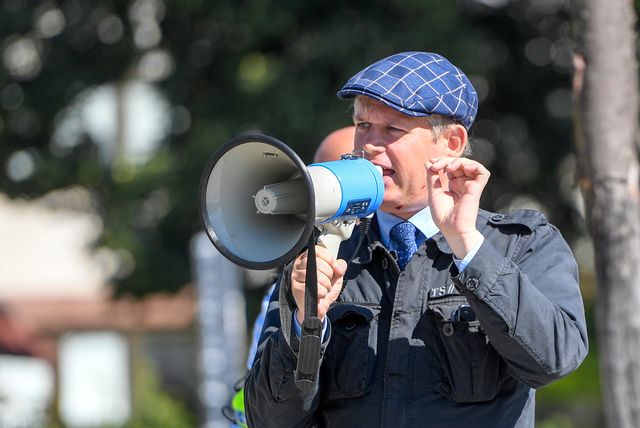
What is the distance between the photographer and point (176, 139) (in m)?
9.82

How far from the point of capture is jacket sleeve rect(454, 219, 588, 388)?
244 cm

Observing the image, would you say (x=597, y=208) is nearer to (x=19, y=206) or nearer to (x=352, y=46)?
(x=352, y=46)

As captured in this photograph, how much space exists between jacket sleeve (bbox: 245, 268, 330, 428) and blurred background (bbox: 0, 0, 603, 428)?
598cm

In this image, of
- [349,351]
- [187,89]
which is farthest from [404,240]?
[187,89]

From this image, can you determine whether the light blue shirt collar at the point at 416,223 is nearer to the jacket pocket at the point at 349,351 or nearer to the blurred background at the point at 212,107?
the jacket pocket at the point at 349,351

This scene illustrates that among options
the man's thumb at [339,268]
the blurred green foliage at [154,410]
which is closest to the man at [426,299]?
the man's thumb at [339,268]

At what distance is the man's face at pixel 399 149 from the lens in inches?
Result: 109

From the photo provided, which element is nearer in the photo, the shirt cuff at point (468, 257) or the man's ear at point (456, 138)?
the shirt cuff at point (468, 257)

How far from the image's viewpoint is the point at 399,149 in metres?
2.76

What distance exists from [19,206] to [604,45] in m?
7.17

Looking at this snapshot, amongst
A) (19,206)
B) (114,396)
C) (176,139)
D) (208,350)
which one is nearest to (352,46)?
(176,139)

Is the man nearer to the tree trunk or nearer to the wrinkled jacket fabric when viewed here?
the wrinkled jacket fabric

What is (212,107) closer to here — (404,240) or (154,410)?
(154,410)

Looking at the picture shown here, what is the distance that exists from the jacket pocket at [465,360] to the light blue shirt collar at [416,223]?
24 cm
